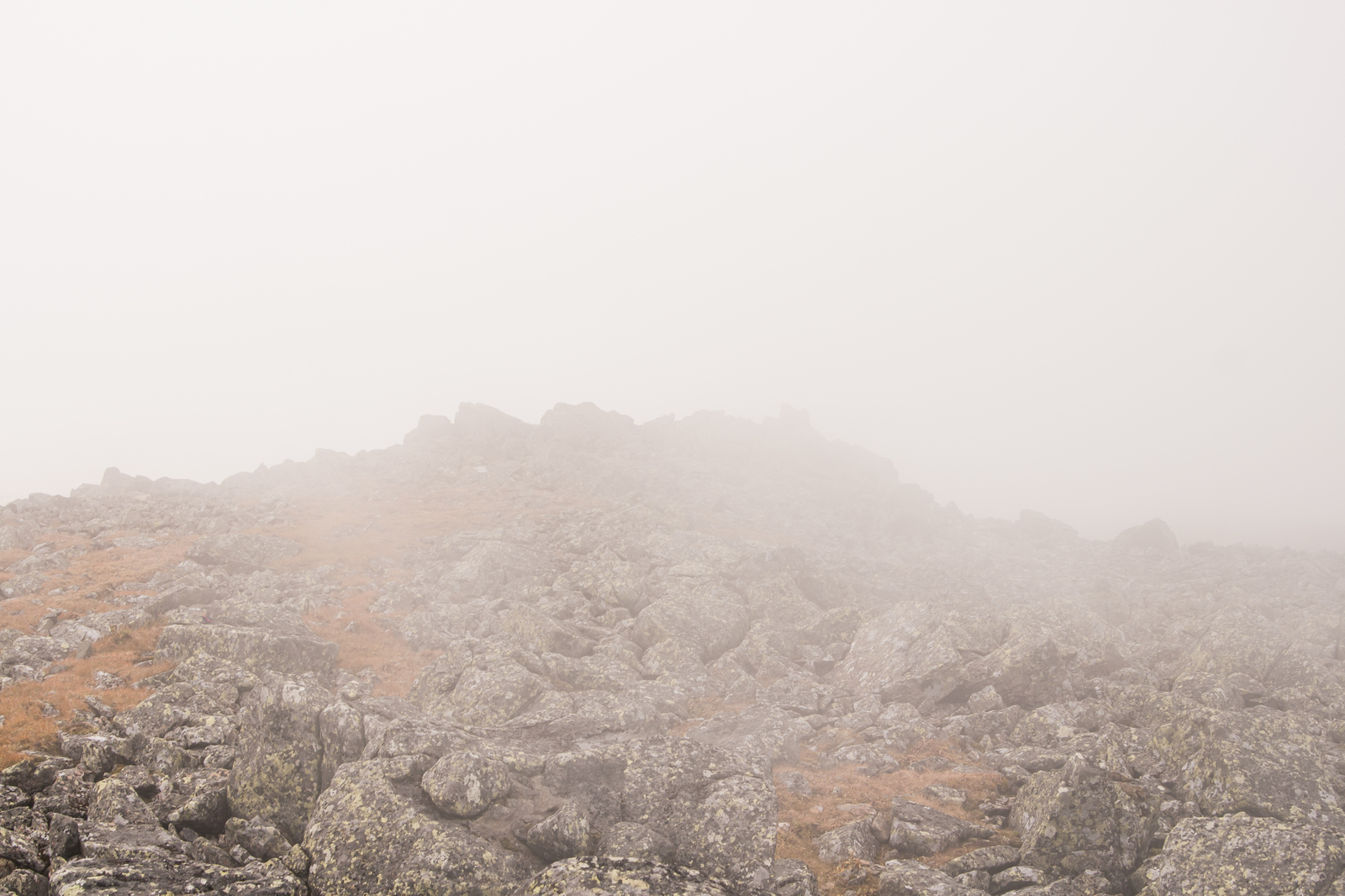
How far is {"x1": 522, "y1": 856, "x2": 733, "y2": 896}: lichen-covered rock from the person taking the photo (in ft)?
42.8

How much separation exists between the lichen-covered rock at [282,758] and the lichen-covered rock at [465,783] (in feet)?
13.3

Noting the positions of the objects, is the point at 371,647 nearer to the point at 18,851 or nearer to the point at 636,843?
the point at 18,851

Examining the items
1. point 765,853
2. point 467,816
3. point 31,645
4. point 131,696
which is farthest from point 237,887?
point 31,645

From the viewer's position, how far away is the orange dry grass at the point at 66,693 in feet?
63.4

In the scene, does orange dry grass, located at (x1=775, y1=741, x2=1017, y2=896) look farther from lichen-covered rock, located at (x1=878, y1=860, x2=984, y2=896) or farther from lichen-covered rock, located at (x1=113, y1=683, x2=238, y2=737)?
lichen-covered rock, located at (x1=113, y1=683, x2=238, y2=737)

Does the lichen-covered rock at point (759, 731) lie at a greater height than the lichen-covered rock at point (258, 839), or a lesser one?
lesser

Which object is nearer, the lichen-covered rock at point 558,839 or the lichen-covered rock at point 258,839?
the lichen-covered rock at point 258,839

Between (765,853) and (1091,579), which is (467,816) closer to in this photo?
(765,853)

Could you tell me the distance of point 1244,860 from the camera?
1546 cm

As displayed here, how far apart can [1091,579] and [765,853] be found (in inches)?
2737

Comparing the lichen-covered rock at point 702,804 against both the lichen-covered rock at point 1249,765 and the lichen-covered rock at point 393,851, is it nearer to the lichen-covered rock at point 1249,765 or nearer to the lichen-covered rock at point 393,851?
the lichen-covered rock at point 393,851

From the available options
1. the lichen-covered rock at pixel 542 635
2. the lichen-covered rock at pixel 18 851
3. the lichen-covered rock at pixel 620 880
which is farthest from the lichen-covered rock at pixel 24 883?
the lichen-covered rock at pixel 542 635

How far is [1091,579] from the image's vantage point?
6919cm

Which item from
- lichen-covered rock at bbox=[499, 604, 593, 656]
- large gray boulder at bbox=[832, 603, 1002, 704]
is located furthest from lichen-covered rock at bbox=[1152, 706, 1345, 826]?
lichen-covered rock at bbox=[499, 604, 593, 656]
